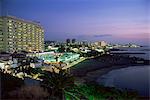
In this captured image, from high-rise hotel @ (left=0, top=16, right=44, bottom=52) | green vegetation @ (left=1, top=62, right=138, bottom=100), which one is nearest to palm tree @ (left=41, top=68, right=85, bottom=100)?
green vegetation @ (left=1, top=62, right=138, bottom=100)

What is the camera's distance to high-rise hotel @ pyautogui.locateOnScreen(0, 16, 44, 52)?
439cm

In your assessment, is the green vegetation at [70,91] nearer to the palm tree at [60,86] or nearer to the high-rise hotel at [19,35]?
the palm tree at [60,86]

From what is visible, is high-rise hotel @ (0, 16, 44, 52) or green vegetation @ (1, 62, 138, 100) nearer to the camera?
green vegetation @ (1, 62, 138, 100)

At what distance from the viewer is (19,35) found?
15.1 ft

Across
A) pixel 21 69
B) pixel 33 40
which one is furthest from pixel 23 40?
pixel 21 69

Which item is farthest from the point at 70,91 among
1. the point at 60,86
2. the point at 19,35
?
the point at 19,35

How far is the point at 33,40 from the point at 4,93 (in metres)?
1.11

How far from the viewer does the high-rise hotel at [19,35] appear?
14.4 feet

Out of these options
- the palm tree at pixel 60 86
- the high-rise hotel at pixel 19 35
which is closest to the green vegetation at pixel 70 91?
the palm tree at pixel 60 86

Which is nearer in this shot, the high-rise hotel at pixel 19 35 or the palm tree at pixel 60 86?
the palm tree at pixel 60 86

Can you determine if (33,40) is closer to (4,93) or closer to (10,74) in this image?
(10,74)

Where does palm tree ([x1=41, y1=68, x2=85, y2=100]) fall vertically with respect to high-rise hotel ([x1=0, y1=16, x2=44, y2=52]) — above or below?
below

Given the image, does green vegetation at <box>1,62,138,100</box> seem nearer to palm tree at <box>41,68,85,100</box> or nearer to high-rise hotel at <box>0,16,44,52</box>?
palm tree at <box>41,68,85,100</box>

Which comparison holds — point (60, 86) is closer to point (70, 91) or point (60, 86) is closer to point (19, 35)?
point (70, 91)
